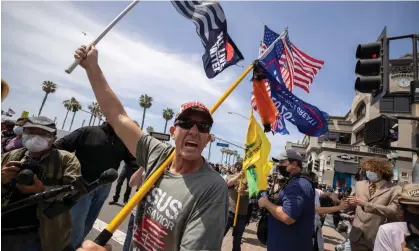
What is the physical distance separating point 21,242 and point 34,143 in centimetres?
94

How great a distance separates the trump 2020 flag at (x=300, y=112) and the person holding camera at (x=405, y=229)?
265cm

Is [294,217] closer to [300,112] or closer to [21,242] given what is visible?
[300,112]

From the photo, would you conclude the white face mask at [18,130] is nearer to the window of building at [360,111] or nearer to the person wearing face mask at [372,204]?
the person wearing face mask at [372,204]

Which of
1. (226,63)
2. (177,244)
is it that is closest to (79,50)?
(177,244)

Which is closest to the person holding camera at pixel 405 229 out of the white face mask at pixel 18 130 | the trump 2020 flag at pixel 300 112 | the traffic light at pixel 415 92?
the traffic light at pixel 415 92

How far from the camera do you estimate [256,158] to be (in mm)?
4656

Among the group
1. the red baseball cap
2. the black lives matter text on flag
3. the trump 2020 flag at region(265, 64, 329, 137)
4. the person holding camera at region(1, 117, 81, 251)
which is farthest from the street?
the red baseball cap

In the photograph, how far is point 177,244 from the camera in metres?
1.51

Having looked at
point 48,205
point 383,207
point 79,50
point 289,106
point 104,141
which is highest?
point 289,106

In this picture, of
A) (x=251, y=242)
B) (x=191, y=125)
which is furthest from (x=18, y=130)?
(x=251, y=242)

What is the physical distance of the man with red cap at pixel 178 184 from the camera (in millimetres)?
1453

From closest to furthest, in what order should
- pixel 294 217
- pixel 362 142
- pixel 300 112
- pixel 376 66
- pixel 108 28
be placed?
pixel 108 28 < pixel 294 217 < pixel 376 66 < pixel 300 112 < pixel 362 142

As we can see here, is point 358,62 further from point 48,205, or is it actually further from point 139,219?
point 48,205

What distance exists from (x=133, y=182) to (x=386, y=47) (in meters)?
4.55
